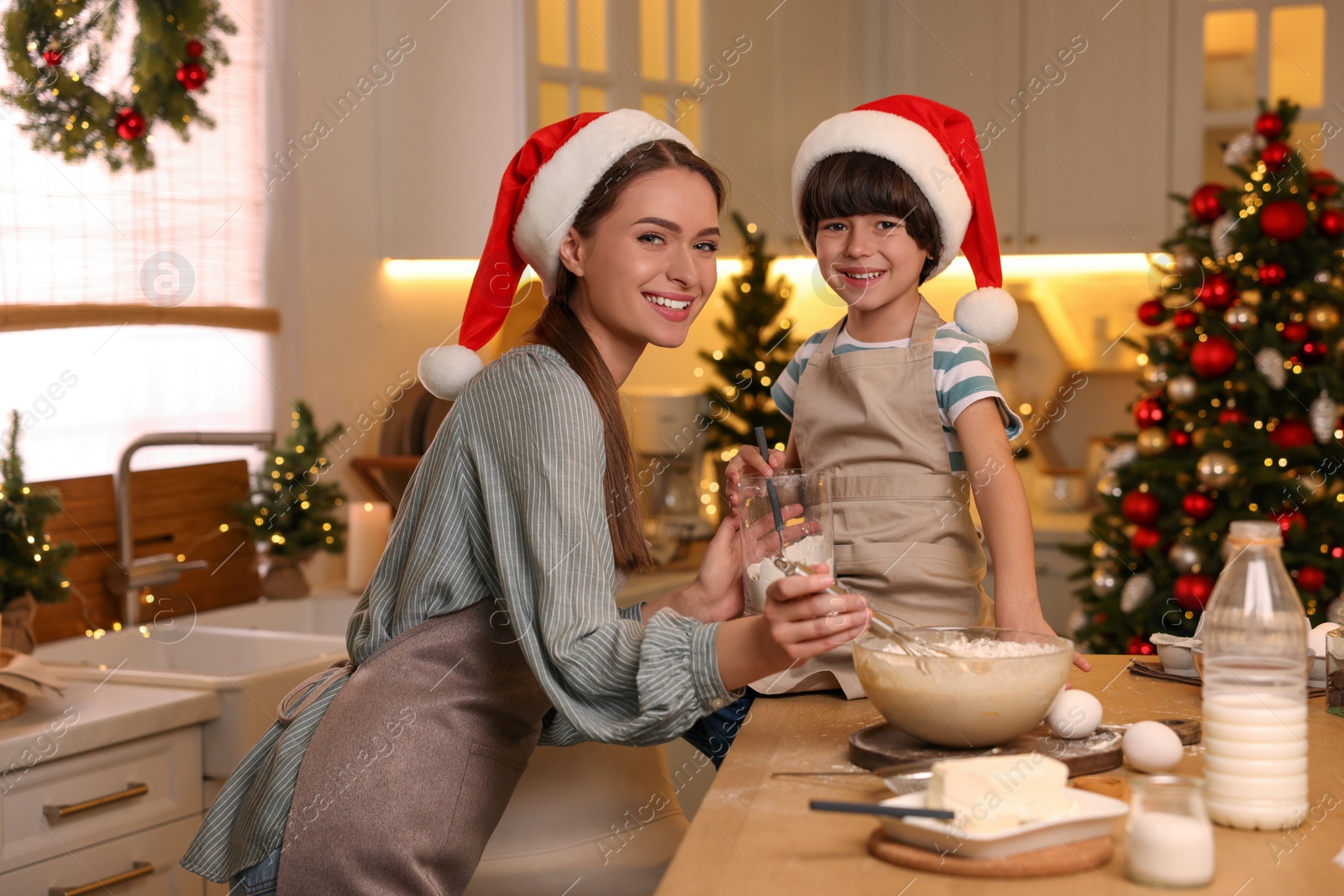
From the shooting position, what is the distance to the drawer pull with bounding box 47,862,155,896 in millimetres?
1690

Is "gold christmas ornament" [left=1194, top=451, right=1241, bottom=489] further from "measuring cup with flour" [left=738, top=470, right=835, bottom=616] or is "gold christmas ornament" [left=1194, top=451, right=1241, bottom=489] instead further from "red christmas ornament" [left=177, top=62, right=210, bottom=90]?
"red christmas ornament" [left=177, top=62, right=210, bottom=90]

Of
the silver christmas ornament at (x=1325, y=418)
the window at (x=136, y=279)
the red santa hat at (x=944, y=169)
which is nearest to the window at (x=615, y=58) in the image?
the window at (x=136, y=279)

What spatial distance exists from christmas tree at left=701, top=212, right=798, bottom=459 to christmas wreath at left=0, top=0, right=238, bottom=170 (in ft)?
4.84

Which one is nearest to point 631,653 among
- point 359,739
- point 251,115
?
point 359,739

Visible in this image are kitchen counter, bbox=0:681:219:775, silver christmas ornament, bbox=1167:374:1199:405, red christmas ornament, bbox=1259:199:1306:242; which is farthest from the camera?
silver christmas ornament, bbox=1167:374:1199:405

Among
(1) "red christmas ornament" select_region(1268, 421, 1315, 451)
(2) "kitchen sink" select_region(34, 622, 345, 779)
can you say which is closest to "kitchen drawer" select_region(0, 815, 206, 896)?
(2) "kitchen sink" select_region(34, 622, 345, 779)

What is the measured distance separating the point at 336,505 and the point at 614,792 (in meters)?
1.38

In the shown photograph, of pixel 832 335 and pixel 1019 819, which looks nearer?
pixel 1019 819

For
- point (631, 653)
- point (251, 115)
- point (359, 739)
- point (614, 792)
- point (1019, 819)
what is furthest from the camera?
point (251, 115)

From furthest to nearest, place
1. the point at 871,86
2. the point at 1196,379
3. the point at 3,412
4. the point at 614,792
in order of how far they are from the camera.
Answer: the point at 871,86 → the point at 1196,379 → the point at 3,412 → the point at 614,792

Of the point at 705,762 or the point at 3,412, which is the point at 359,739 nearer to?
the point at 3,412

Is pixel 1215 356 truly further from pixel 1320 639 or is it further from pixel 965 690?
pixel 965 690

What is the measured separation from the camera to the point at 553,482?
1.10 m

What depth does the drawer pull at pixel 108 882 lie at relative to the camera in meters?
1.69
